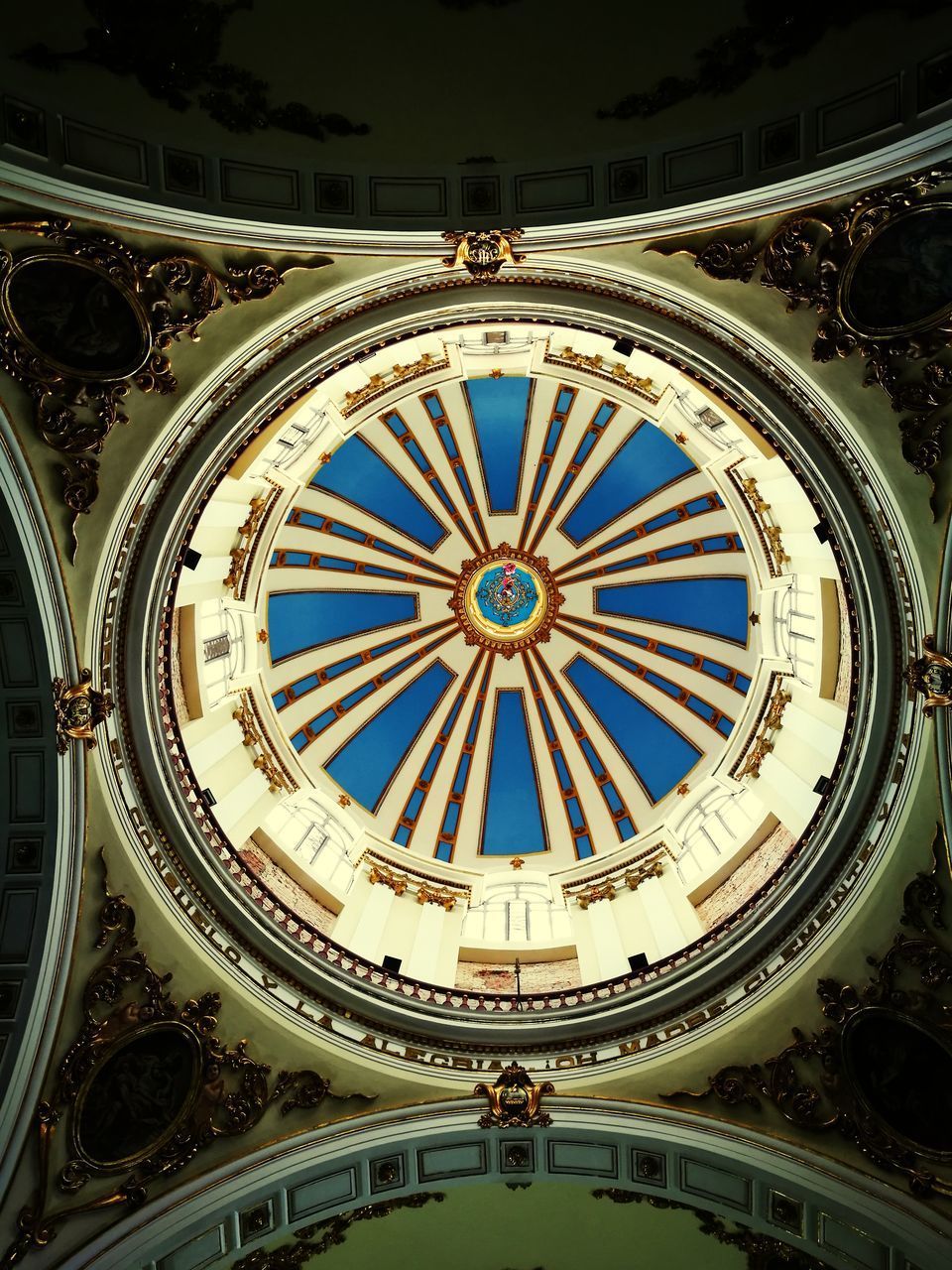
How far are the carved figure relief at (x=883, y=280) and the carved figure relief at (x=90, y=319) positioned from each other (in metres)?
5.13

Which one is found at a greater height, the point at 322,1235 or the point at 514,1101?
the point at 514,1101

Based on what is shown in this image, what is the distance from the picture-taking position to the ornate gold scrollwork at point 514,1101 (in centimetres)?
1212

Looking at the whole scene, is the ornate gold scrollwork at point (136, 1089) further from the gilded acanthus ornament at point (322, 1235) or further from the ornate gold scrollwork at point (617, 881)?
the ornate gold scrollwork at point (617, 881)

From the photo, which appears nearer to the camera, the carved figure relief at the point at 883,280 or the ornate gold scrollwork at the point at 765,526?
the carved figure relief at the point at 883,280

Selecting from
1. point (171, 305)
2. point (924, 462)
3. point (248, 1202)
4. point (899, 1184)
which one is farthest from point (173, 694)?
point (899, 1184)

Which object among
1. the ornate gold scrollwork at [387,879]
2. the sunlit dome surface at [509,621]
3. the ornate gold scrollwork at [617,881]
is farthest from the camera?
the sunlit dome surface at [509,621]

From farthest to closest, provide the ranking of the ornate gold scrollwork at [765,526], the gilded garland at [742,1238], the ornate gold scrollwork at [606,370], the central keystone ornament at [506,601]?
the central keystone ornament at [506,601], the ornate gold scrollwork at [765,526], the ornate gold scrollwork at [606,370], the gilded garland at [742,1238]

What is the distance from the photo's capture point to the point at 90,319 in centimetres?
954

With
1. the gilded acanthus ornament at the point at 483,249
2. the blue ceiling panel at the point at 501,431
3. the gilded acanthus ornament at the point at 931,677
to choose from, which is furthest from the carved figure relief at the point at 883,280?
the blue ceiling panel at the point at 501,431

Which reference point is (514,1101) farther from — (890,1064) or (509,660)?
(509,660)

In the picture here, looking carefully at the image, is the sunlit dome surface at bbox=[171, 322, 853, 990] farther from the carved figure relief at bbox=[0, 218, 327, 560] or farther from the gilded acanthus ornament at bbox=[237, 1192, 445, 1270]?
the gilded acanthus ornament at bbox=[237, 1192, 445, 1270]

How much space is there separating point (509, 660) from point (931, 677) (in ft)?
47.8

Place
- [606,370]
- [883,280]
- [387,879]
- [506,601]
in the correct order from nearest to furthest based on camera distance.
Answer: [883,280]
[606,370]
[387,879]
[506,601]

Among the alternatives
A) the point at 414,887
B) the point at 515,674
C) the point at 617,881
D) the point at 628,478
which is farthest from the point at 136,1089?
the point at 628,478
